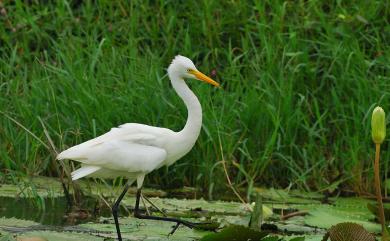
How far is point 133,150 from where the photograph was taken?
5047mm

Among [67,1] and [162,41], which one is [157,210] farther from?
[67,1]

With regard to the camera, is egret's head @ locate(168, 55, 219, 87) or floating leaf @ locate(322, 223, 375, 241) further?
egret's head @ locate(168, 55, 219, 87)

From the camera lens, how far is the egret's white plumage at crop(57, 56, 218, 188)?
4.97 metres

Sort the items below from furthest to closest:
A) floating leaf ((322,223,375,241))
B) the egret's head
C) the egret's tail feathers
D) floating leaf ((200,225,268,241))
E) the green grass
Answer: the green grass, the egret's head, the egret's tail feathers, floating leaf ((200,225,268,241)), floating leaf ((322,223,375,241))

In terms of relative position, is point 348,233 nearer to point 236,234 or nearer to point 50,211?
point 236,234

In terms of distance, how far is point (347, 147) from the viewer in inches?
272

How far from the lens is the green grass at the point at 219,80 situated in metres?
6.57

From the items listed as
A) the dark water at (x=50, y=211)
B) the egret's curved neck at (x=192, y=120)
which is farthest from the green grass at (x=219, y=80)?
the egret's curved neck at (x=192, y=120)

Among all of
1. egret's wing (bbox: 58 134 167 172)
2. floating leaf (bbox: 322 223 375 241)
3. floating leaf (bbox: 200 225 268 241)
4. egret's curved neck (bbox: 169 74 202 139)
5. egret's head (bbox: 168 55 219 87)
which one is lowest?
floating leaf (bbox: 200 225 268 241)

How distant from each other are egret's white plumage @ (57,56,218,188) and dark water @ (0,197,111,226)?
0.37 metres

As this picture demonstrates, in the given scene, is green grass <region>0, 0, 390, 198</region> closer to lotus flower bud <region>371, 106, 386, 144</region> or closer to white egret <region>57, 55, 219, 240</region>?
white egret <region>57, 55, 219, 240</region>

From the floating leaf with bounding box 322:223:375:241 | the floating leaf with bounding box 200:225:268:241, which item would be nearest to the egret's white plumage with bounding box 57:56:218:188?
the floating leaf with bounding box 200:225:268:241

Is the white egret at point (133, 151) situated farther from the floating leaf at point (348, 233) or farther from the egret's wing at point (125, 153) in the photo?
the floating leaf at point (348, 233)

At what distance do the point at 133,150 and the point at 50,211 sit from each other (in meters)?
0.83
